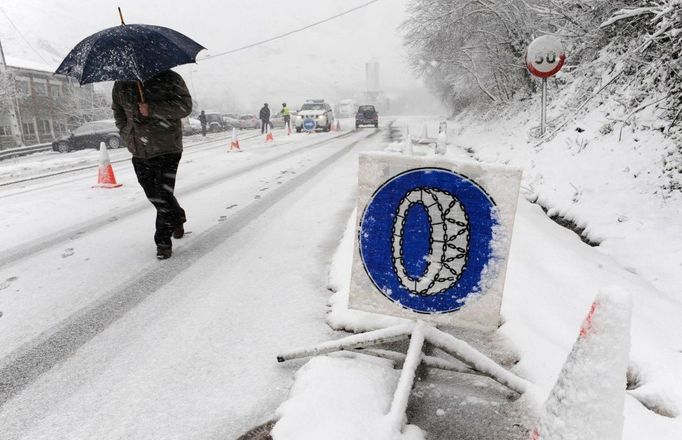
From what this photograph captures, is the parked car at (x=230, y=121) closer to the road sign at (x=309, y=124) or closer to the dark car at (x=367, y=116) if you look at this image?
the dark car at (x=367, y=116)

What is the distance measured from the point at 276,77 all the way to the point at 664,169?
459ft

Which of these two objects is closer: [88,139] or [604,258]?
[604,258]

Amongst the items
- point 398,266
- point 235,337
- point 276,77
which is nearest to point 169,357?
point 235,337

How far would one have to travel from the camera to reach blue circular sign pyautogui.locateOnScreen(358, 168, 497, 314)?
2.03 meters

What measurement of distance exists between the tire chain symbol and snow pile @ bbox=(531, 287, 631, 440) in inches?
35.7

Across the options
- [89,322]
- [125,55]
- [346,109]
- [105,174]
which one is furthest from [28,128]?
[89,322]

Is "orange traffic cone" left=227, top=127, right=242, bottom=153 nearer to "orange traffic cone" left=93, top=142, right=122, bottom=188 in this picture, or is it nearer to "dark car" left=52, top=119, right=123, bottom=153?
"orange traffic cone" left=93, top=142, right=122, bottom=188

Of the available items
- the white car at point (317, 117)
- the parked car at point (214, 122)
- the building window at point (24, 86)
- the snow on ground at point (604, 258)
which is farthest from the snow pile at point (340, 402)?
the building window at point (24, 86)

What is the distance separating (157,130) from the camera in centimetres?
409

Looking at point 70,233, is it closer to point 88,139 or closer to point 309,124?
point 88,139

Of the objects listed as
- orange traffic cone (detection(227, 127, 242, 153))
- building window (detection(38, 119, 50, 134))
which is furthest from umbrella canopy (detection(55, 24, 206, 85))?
building window (detection(38, 119, 50, 134))

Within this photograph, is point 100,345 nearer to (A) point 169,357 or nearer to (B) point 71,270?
(A) point 169,357

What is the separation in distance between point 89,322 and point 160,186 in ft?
5.34

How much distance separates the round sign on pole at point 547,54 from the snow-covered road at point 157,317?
196 inches
